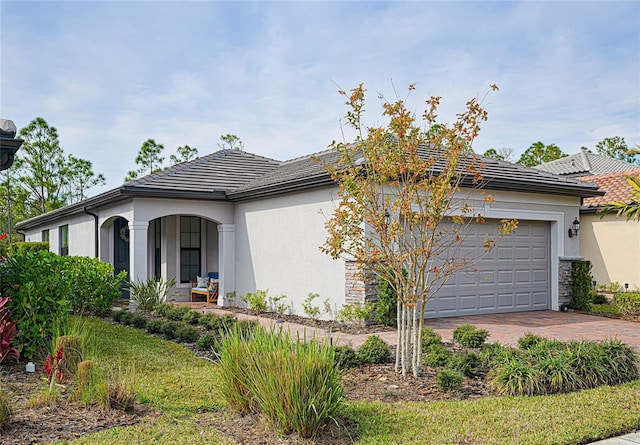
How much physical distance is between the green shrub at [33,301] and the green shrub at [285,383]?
321 cm

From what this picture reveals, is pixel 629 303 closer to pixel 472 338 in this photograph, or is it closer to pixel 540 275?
pixel 540 275

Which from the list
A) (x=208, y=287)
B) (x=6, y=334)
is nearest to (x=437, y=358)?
(x=6, y=334)

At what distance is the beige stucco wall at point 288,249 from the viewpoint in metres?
11.6

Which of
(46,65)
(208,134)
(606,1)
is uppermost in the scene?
(208,134)

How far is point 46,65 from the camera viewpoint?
11.7m

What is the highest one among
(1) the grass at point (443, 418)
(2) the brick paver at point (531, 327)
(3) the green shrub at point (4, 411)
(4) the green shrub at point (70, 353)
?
(4) the green shrub at point (70, 353)

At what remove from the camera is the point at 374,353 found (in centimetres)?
719

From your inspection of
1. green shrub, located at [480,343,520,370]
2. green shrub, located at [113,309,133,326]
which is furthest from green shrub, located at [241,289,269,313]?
green shrub, located at [480,343,520,370]

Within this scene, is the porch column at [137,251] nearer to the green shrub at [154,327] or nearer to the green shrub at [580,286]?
the green shrub at [154,327]

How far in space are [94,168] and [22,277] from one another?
31344mm

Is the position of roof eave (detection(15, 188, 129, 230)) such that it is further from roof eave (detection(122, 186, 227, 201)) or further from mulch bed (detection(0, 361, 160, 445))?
mulch bed (detection(0, 361, 160, 445))

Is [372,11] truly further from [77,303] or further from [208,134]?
[208,134]

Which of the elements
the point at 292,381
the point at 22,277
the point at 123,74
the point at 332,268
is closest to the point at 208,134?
the point at 123,74

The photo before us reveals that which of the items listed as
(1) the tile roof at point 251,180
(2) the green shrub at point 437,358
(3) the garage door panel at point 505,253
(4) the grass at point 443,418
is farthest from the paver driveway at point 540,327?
(4) the grass at point 443,418
